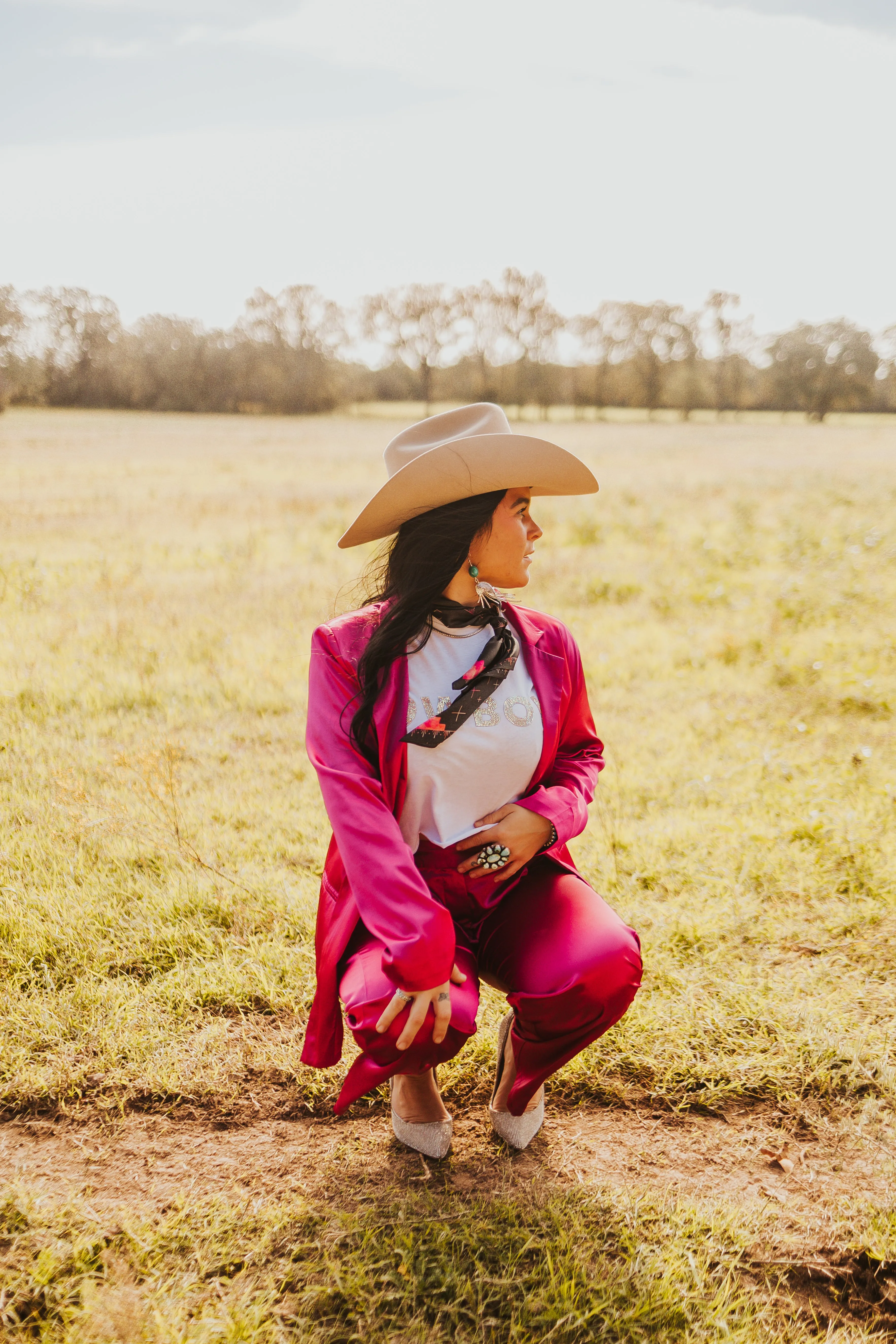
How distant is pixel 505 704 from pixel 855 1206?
1.57 m

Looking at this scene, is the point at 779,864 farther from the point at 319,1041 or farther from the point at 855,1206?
the point at 319,1041

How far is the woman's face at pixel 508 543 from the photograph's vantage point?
222cm

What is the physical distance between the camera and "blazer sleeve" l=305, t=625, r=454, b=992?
1877 mm

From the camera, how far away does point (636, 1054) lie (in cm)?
272

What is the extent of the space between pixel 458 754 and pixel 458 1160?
1162 millimetres

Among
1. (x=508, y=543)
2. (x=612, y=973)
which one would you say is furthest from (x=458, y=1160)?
(x=508, y=543)

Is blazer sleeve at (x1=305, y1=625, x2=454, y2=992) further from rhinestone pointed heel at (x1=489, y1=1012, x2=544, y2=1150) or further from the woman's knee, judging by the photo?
rhinestone pointed heel at (x1=489, y1=1012, x2=544, y2=1150)

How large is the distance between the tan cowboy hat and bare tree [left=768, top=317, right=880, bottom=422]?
66546 mm

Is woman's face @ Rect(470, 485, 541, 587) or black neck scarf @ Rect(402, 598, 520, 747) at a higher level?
A: woman's face @ Rect(470, 485, 541, 587)

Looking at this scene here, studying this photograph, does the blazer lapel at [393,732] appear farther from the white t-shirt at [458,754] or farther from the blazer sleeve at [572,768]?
the blazer sleeve at [572,768]

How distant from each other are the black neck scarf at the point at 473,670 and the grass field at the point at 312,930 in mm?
1206

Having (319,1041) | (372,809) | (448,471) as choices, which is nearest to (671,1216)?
(319,1041)

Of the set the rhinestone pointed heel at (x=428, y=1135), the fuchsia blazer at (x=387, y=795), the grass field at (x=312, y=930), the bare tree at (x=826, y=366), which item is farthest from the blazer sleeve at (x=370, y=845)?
the bare tree at (x=826, y=366)

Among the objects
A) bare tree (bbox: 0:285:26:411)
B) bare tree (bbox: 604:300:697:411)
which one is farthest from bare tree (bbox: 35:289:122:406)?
bare tree (bbox: 604:300:697:411)
